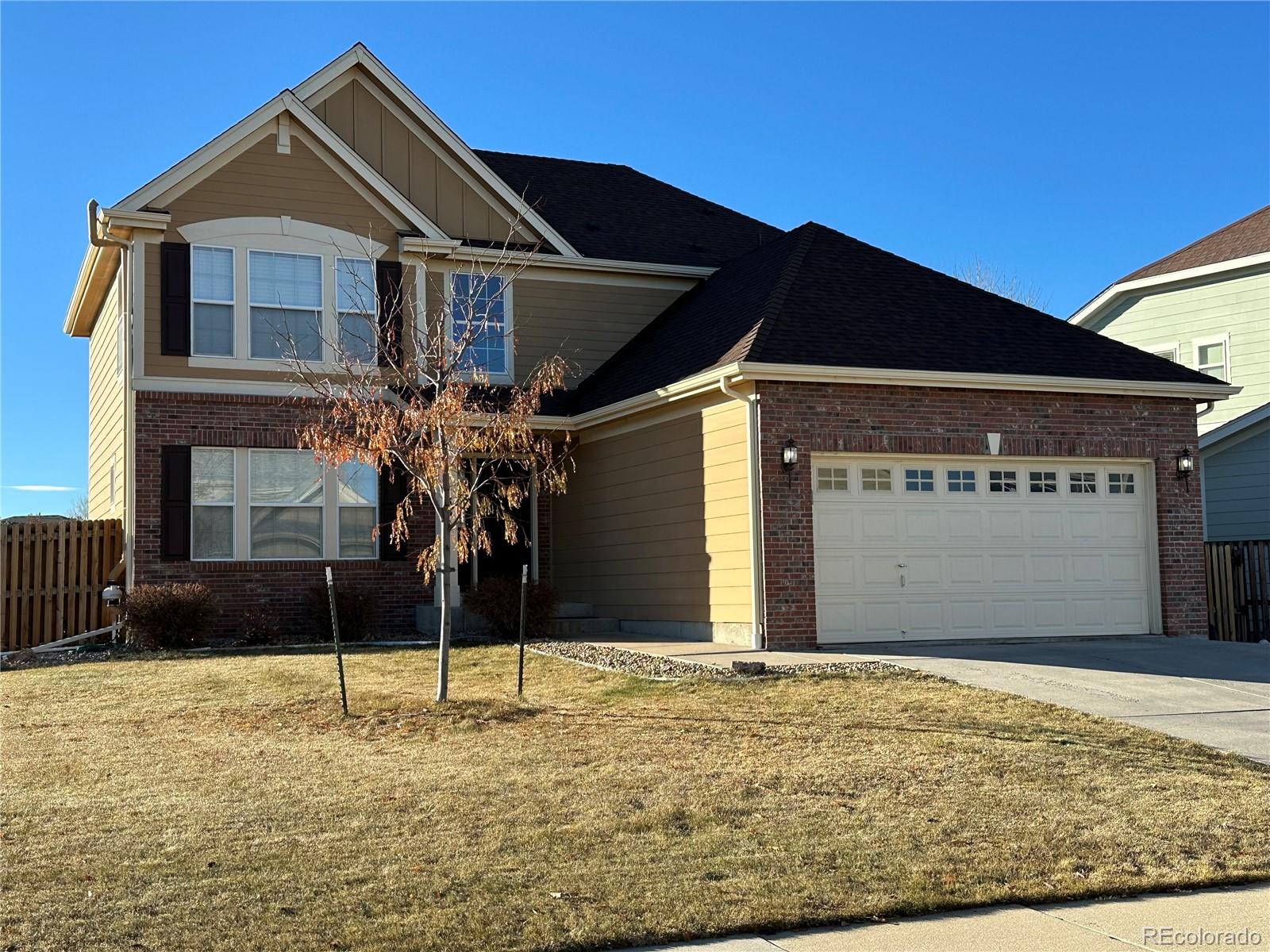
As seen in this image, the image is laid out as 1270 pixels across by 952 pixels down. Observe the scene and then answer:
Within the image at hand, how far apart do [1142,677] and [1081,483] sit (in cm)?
422

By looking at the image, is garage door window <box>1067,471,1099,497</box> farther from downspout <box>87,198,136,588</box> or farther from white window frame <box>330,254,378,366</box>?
downspout <box>87,198,136,588</box>

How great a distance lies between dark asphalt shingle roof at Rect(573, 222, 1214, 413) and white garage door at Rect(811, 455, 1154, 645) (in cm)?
130

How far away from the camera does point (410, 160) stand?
762 inches

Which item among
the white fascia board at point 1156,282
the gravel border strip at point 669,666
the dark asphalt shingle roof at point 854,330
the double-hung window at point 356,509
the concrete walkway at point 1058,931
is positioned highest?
the white fascia board at point 1156,282

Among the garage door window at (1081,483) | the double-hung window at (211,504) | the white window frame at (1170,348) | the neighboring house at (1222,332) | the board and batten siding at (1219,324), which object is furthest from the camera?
the white window frame at (1170,348)

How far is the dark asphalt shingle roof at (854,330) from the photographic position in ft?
50.2

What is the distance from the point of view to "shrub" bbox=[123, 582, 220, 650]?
1546cm

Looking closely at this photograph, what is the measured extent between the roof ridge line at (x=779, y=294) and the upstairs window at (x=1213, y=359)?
10328mm

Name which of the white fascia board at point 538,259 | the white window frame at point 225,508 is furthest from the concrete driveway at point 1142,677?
the white window frame at point 225,508

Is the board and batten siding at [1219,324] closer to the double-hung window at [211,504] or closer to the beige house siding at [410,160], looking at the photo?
the beige house siding at [410,160]

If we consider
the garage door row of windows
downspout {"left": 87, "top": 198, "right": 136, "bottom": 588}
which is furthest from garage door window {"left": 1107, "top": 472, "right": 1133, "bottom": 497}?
downspout {"left": 87, "top": 198, "right": 136, "bottom": 588}

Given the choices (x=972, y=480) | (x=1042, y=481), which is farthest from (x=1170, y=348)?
(x=972, y=480)

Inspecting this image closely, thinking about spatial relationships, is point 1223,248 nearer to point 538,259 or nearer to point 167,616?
point 538,259

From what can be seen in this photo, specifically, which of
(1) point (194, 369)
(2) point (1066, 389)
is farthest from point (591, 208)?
(2) point (1066, 389)
